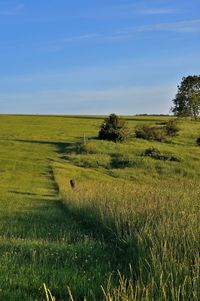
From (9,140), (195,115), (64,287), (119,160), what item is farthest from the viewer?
(195,115)

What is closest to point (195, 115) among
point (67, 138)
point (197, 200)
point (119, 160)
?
point (67, 138)

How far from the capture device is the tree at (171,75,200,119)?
310 ft

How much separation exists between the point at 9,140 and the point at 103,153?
16.5 meters

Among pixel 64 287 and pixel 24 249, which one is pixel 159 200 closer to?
pixel 24 249

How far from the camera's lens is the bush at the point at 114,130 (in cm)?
5903

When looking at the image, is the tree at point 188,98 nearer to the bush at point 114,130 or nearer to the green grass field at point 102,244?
the bush at point 114,130

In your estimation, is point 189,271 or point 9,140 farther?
point 9,140

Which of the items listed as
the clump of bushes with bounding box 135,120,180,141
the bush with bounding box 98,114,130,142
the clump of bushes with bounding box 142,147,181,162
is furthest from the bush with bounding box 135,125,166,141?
the clump of bushes with bounding box 142,147,181,162

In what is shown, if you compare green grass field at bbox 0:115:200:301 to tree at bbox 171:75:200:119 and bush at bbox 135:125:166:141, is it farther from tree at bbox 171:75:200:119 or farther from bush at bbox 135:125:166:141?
tree at bbox 171:75:200:119

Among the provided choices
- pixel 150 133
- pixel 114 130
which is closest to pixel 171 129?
pixel 150 133

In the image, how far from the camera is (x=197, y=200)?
1351 cm

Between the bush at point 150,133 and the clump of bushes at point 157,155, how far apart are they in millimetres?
10669

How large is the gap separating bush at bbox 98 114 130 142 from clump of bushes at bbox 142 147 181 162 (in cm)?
825

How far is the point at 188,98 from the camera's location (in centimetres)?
9481
